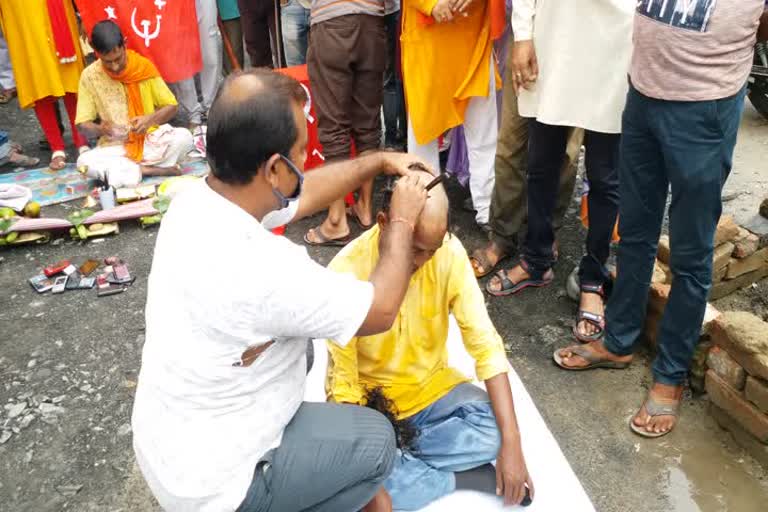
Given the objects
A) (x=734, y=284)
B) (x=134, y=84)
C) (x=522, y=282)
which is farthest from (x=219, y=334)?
(x=134, y=84)

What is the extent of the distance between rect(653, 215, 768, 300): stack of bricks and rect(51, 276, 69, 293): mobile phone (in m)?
3.08

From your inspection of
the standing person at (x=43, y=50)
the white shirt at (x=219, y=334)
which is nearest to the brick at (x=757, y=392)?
the white shirt at (x=219, y=334)

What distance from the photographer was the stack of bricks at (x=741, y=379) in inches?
94.3

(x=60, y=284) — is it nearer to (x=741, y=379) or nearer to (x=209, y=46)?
(x=209, y=46)

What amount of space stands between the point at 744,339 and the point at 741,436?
39cm

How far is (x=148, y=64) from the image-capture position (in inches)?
194

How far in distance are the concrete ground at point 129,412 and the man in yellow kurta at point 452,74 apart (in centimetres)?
78

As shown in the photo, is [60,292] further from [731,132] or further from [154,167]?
[731,132]

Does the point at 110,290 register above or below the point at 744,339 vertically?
below

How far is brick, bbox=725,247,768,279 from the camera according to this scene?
3252mm

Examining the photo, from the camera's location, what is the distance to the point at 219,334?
1.51 metres

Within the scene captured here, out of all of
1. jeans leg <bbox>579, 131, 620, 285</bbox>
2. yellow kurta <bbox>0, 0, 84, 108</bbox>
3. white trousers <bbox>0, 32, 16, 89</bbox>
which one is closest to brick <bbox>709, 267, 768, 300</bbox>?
jeans leg <bbox>579, 131, 620, 285</bbox>

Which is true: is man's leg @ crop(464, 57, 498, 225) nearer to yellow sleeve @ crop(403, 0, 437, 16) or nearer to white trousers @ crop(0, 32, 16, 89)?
yellow sleeve @ crop(403, 0, 437, 16)

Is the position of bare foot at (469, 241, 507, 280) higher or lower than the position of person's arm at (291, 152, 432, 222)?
lower
